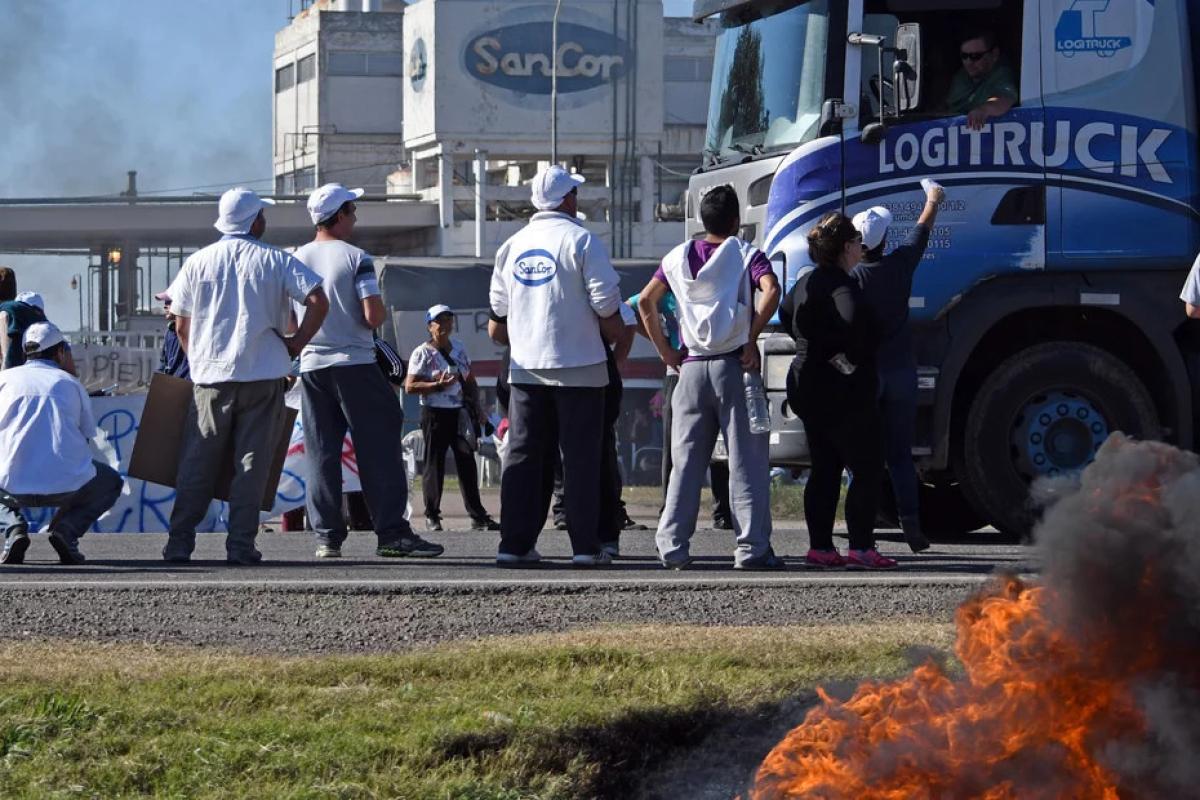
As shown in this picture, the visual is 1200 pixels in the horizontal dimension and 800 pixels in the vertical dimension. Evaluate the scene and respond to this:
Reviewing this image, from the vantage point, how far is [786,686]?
18.5 feet

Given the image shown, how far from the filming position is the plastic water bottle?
8992 millimetres

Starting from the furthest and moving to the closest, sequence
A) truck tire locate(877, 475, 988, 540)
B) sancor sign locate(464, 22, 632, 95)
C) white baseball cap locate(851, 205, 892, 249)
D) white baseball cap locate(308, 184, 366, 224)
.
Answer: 1. sancor sign locate(464, 22, 632, 95)
2. truck tire locate(877, 475, 988, 540)
3. white baseball cap locate(851, 205, 892, 249)
4. white baseball cap locate(308, 184, 366, 224)

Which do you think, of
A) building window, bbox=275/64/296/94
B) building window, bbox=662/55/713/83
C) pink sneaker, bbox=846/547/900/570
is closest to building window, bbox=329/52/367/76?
building window, bbox=275/64/296/94

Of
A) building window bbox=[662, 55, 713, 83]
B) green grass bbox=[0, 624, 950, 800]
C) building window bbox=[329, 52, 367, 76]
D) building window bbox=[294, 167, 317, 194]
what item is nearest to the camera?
green grass bbox=[0, 624, 950, 800]

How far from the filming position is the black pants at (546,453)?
9.07 m

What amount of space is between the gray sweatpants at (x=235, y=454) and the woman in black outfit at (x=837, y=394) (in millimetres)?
2597

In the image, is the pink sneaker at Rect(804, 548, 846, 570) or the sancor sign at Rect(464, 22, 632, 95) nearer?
the pink sneaker at Rect(804, 548, 846, 570)

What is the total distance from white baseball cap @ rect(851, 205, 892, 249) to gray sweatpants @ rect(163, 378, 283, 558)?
3069 mm

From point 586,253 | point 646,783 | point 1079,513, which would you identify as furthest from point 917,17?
point 1079,513

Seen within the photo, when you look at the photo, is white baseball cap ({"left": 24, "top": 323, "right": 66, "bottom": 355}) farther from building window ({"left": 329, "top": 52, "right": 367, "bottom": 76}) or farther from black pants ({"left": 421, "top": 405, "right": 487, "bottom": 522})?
building window ({"left": 329, "top": 52, "right": 367, "bottom": 76})

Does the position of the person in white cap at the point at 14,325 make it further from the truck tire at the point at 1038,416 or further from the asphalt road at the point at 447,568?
the truck tire at the point at 1038,416

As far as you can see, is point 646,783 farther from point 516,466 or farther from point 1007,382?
point 1007,382

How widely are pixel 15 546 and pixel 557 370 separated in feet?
9.46

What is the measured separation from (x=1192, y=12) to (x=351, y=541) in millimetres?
5709
